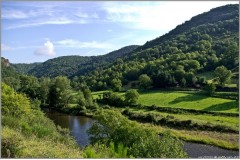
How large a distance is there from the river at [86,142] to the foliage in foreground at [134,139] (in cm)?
245

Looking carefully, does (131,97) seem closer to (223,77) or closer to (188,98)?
(188,98)

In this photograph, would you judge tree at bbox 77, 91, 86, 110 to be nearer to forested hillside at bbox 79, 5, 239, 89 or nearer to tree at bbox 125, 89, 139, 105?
tree at bbox 125, 89, 139, 105

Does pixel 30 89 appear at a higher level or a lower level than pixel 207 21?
lower

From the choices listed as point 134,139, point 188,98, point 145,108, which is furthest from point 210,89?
point 134,139

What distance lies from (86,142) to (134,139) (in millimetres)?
8287

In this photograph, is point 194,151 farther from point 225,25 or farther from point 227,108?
point 225,25

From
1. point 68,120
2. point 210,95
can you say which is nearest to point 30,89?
point 68,120

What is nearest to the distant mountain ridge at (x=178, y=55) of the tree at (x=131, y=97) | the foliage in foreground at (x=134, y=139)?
the tree at (x=131, y=97)

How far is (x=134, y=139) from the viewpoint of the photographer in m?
13.9

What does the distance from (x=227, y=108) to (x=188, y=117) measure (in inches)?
155

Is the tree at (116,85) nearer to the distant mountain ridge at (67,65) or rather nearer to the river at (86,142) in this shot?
the river at (86,142)

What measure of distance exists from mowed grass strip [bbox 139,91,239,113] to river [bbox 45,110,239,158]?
8181mm

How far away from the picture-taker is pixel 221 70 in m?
40.3

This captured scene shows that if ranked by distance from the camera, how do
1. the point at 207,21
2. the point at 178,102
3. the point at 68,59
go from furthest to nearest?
1. the point at 68,59
2. the point at 207,21
3. the point at 178,102
